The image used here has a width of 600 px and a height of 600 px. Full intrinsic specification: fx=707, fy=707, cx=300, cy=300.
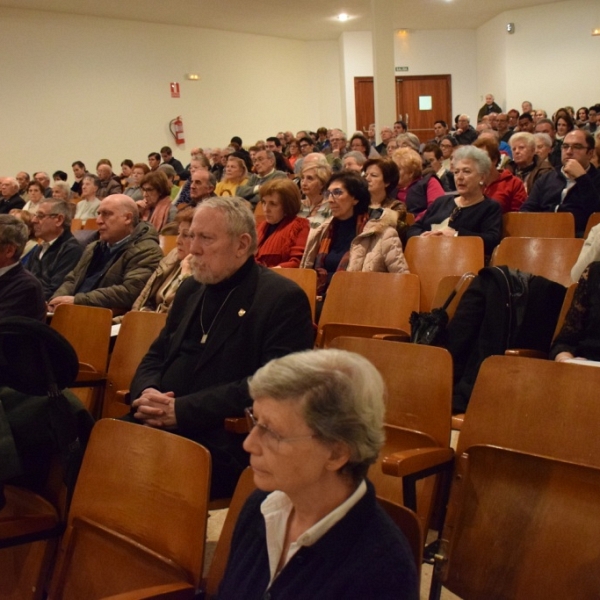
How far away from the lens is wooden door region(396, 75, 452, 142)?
1455 cm

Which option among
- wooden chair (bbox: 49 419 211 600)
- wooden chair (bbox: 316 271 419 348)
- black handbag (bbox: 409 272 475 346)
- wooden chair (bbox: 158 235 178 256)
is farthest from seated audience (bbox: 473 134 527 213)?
wooden chair (bbox: 49 419 211 600)

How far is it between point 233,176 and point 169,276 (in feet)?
10.1

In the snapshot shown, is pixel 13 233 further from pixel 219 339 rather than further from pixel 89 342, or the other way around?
pixel 219 339

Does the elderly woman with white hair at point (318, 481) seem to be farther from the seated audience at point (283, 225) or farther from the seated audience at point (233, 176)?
the seated audience at point (233, 176)

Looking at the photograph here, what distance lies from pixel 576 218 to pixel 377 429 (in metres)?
3.23

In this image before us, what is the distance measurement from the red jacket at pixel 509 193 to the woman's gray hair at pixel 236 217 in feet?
8.28

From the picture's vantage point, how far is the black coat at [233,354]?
201 cm

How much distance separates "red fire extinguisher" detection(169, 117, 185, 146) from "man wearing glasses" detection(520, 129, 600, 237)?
31.9 ft

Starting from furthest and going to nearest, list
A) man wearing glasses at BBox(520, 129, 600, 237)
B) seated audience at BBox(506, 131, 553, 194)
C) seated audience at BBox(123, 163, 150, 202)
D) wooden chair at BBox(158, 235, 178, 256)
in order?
seated audience at BBox(123, 163, 150, 202) < seated audience at BBox(506, 131, 553, 194) < wooden chair at BBox(158, 235, 178, 256) < man wearing glasses at BBox(520, 129, 600, 237)

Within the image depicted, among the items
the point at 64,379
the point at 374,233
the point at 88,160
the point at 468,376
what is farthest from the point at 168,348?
the point at 88,160

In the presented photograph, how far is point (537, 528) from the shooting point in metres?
1.51

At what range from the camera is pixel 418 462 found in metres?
1.61

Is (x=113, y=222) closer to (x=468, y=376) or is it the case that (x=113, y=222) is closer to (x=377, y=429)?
(x=468, y=376)

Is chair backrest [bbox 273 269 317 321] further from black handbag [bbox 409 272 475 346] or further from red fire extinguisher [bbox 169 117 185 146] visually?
red fire extinguisher [bbox 169 117 185 146]
